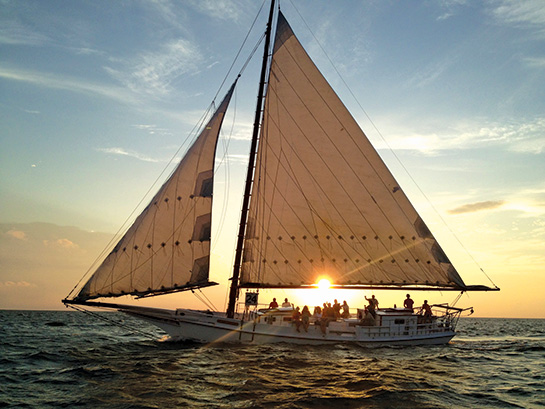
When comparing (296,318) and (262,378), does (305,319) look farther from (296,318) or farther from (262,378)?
(262,378)

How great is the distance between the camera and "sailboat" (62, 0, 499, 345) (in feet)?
75.5

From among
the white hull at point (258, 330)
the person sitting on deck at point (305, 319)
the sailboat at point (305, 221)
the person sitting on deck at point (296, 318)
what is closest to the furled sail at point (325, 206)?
the sailboat at point (305, 221)

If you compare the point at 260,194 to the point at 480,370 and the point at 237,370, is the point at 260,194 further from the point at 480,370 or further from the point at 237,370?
the point at 480,370

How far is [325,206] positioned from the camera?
25.7 m

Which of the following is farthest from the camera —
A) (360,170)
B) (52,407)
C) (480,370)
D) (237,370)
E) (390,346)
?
(360,170)

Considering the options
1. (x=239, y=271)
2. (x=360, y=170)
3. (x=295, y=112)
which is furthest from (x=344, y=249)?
(x=295, y=112)

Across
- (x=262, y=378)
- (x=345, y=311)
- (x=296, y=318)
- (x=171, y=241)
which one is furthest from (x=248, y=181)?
(x=262, y=378)

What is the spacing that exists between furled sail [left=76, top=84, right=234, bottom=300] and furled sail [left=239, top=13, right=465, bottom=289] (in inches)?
135

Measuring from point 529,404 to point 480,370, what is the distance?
620cm

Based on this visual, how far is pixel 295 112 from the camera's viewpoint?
87.1 feet

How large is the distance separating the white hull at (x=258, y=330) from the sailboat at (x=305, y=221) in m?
0.07

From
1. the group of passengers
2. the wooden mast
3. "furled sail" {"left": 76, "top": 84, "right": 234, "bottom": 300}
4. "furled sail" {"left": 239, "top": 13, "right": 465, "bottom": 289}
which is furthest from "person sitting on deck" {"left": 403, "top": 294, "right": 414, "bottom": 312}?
"furled sail" {"left": 76, "top": 84, "right": 234, "bottom": 300}

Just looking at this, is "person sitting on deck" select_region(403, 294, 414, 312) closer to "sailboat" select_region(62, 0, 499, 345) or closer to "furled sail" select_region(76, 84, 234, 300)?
"sailboat" select_region(62, 0, 499, 345)

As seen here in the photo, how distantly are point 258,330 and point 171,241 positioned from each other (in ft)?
23.4
